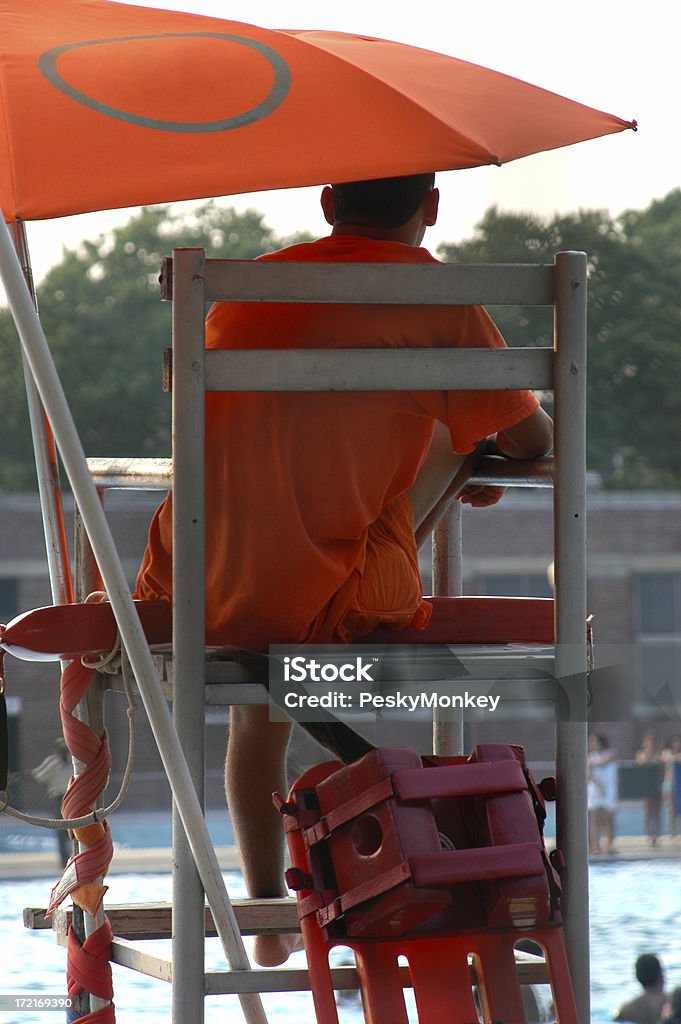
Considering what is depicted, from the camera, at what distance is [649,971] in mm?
5059

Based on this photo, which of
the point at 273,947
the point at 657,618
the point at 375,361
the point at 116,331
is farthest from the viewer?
the point at 116,331

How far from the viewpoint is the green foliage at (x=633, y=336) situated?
914 inches

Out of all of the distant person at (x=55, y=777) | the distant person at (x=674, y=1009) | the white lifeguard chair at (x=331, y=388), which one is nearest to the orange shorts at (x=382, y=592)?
the white lifeguard chair at (x=331, y=388)

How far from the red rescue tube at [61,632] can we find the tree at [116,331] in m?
21.0

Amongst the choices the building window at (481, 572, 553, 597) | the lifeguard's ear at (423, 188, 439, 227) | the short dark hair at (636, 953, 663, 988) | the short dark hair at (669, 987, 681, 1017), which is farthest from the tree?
the lifeguard's ear at (423, 188, 439, 227)

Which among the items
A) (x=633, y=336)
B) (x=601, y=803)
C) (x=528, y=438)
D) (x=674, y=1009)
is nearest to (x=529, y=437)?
(x=528, y=438)

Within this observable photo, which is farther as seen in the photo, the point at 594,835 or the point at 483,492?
the point at 594,835

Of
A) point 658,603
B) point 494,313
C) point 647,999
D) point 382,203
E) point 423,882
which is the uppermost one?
point 494,313

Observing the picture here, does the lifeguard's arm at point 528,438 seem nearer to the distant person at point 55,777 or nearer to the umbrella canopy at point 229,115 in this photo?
the umbrella canopy at point 229,115

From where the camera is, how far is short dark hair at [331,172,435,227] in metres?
1.43

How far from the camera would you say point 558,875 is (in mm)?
1217

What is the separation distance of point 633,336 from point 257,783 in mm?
23223

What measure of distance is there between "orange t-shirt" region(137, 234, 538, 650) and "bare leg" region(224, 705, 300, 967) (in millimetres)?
261

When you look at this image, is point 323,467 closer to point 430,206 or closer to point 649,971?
point 430,206
